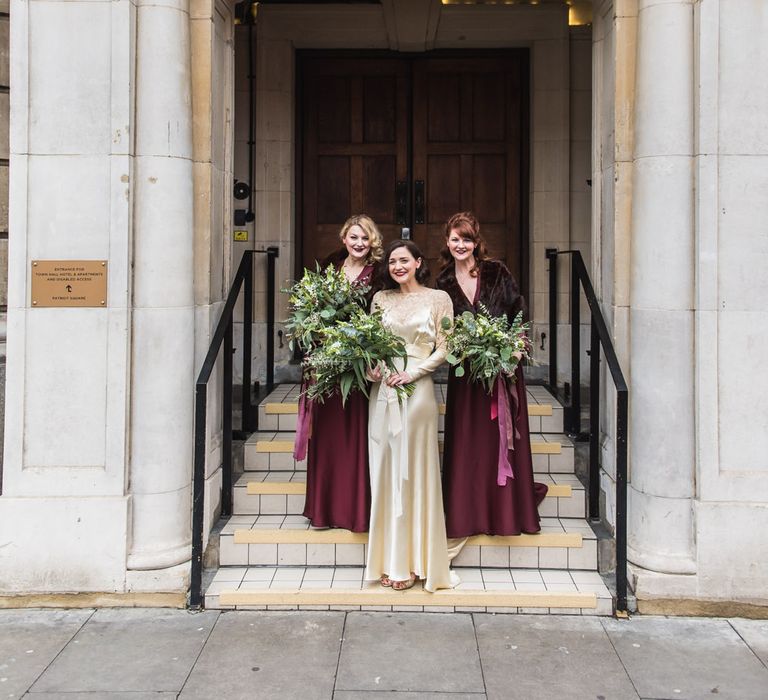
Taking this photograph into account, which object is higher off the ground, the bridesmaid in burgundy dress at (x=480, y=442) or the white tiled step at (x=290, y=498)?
the bridesmaid in burgundy dress at (x=480, y=442)

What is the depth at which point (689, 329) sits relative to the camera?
14.5ft

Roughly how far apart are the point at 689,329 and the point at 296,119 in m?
4.41

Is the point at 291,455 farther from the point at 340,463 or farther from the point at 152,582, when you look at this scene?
the point at 152,582

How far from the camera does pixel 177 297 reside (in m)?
4.56

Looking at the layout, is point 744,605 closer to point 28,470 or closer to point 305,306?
point 305,306

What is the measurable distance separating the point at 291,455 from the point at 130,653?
182 cm

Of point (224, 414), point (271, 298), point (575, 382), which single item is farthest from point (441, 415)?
point (271, 298)

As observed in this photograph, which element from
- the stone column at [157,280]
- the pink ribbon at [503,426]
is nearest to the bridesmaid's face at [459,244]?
the pink ribbon at [503,426]

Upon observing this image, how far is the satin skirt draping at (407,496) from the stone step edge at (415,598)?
0.09 m

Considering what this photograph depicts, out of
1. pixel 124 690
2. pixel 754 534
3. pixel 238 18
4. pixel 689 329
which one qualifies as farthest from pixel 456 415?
pixel 238 18

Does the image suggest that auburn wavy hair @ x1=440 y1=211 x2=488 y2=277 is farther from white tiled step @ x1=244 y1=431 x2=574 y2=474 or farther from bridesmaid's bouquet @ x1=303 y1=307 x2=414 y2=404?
white tiled step @ x1=244 y1=431 x2=574 y2=474

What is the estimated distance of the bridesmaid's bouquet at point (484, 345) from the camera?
427cm

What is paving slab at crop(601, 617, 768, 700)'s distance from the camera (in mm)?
3547

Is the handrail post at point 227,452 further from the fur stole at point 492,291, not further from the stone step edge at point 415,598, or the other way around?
the fur stole at point 492,291
